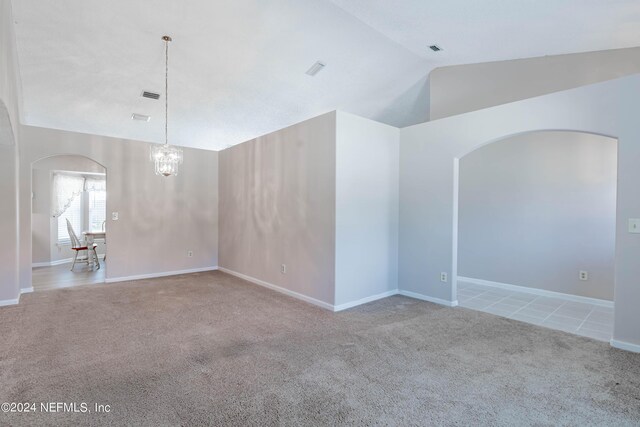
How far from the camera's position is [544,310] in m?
4.09

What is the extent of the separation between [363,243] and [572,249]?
3.10m

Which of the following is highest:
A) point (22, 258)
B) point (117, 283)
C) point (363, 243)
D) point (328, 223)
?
point (328, 223)

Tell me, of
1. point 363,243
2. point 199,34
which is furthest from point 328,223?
point 199,34

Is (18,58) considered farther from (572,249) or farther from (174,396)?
(572,249)

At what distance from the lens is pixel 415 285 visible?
4.58 m

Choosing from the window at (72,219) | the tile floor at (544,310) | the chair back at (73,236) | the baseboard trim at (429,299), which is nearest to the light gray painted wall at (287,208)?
the baseboard trim at (429,299)

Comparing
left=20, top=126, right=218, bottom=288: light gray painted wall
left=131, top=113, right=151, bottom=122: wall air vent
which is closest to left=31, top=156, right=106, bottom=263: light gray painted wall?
left=20, top=126, right=218, bottom=288: light gray painted wall

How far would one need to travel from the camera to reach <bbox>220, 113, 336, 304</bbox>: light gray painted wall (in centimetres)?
411

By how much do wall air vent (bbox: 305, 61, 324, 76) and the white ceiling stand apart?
137 mm

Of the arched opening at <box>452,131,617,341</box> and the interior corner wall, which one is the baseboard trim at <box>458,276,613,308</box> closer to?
the arched opening at <box>452,131,617,341</box>

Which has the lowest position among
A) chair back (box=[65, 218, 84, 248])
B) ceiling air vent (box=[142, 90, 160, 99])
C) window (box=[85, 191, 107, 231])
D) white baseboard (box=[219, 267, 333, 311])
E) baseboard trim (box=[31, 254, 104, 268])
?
baseboard trim (box=[31, 254, 104, 268])

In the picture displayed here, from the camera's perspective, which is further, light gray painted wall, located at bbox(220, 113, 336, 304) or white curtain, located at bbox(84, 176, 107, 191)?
white curtain, located at bbox(84, 176, 107, 191)

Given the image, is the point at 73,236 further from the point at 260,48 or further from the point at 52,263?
the point at 260,48

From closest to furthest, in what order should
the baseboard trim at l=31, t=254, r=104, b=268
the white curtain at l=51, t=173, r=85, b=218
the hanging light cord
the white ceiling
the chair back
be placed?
the white ceiling, the hanging light cord, the chair back, the baseboard trim at l=31, t=254, r=104, b=268, the white curtain at l=51, t=173, r=85, b=218
